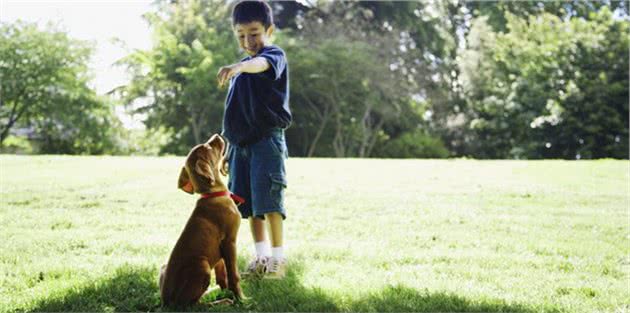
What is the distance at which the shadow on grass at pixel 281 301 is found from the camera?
11.5ft

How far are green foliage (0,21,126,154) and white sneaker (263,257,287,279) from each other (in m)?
22.0

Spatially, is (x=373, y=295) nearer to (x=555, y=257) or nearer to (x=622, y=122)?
(x=555, y=257)

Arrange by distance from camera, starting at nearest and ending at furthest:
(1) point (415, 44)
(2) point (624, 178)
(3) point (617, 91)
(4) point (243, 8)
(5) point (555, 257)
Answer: (4) point (243, 8)
(5) point (555, 257)
(2) point (624, 178)
(3) point (617, 91)
(1) point (415, 44)

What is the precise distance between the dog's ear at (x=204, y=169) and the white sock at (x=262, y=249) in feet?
3.68

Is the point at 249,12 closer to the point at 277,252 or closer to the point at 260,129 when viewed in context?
the point at 260,129

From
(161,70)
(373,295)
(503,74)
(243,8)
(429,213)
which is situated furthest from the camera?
(503,74)

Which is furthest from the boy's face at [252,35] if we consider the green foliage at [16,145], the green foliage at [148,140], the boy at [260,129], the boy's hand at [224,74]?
the green foliage at [148,140]

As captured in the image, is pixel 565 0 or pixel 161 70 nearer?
pixel 161 70

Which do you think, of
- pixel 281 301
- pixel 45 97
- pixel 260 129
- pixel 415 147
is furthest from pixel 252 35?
pixel 415 147

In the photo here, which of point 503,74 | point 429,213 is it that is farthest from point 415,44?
point 429,213

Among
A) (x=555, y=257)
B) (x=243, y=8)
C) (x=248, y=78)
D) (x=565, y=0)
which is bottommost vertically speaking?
(x=555, y=257)

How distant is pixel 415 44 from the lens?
33.1 meters

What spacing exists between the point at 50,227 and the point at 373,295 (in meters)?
3.74

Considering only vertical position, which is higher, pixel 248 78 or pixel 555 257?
pixel 248 78
